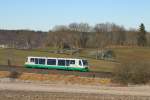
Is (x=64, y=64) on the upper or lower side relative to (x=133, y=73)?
upper

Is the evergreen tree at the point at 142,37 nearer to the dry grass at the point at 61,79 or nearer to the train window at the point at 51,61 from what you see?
the train window at the point at 51,61

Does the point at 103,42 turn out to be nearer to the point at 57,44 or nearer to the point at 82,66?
the point at 57,44

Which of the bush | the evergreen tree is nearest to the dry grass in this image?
the bush

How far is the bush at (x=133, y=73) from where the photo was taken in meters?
58.0

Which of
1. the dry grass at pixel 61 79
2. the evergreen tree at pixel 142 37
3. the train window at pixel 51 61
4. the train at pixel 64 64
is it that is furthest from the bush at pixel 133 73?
the evergreen tree at pixel 142 37

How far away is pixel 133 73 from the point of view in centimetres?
5791

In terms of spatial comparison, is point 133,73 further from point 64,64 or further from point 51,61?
point 51,61

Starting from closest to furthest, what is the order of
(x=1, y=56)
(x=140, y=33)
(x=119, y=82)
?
(x=119, y=82) < (x=1, y=56) < (x=140, y=33)

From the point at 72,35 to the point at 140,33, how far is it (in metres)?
29.7

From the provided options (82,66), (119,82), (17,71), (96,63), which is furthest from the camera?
(96,63)

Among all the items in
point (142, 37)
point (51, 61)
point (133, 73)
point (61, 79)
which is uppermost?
point (142, 37)

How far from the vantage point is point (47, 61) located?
237ft

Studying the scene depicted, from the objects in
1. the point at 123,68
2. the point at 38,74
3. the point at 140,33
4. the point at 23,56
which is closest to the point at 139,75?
the point at 123,68

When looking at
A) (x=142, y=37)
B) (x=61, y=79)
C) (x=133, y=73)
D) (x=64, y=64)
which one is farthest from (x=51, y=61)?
(x=142, y=37)
